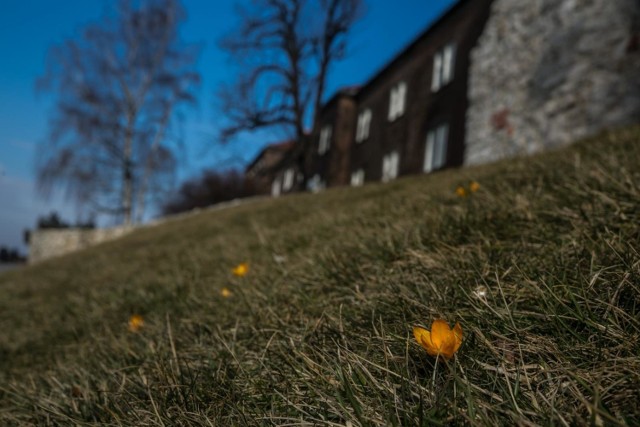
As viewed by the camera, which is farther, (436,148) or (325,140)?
(325,140)

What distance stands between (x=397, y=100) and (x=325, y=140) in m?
6.53

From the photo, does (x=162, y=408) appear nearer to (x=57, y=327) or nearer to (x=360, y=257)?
(x=360, y=257)

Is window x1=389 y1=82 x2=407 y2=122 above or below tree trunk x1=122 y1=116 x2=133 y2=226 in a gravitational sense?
above

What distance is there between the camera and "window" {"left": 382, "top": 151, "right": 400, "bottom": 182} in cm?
1523

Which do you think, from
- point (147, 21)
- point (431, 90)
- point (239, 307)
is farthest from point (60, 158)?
point (239, 307)

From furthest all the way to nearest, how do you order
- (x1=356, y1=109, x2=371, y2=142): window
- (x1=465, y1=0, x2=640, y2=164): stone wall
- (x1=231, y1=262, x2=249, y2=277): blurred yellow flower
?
1. (x1=356, y1=109, x2=371, y2=142): window
2. (x1=465, y1=0, x2=640, y2=164): stone wall
3. (x1=231, y1=262, x2=249, y2=277): blurred yellow flower

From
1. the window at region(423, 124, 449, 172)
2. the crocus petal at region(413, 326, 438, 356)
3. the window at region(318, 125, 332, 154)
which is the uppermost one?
the window at region(318, 125, 332, 154)

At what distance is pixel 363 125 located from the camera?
1919cm

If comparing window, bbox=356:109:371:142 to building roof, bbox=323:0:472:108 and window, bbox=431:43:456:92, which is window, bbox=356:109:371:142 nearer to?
building roof, bbox=323:0:472:108

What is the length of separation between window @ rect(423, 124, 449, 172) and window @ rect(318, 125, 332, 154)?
28.4 ft

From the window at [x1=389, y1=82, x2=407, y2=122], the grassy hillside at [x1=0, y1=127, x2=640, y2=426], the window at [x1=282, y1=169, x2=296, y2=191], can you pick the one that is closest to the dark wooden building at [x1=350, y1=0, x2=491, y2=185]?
the window at [x1=389, y1=82, x2=407, y2=122]

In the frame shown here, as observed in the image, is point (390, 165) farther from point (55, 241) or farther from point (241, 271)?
point (55, 241)

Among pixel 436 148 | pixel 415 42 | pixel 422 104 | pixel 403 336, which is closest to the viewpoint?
pixel 403 336

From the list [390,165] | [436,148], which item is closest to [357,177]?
[390,165]
